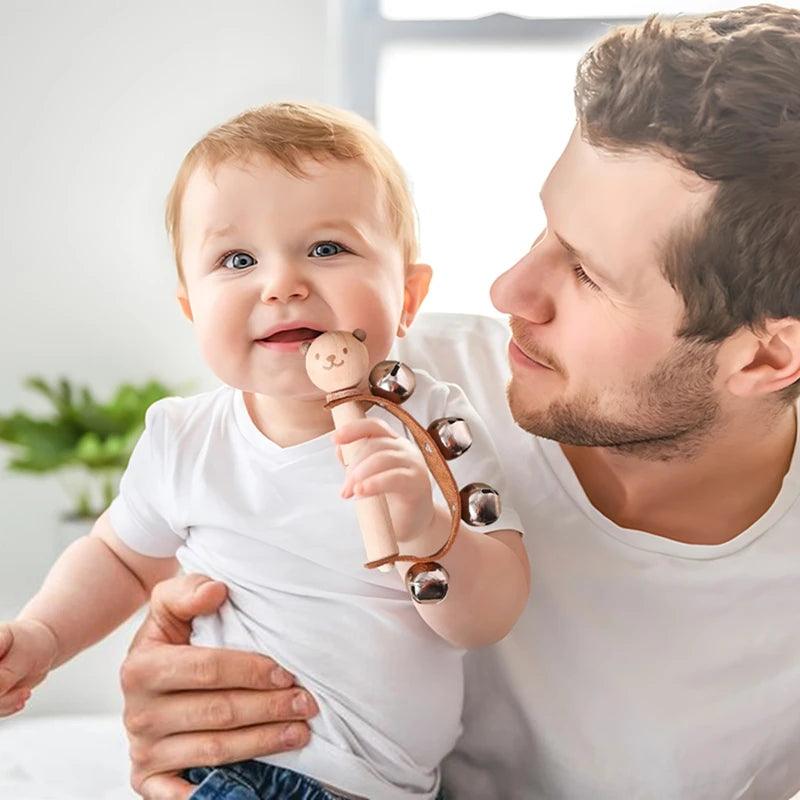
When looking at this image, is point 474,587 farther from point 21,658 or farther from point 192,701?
point 21,658

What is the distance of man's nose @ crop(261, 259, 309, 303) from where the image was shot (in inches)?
48.8

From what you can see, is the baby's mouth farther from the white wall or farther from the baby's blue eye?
the white wall

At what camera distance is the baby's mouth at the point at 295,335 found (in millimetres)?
1269

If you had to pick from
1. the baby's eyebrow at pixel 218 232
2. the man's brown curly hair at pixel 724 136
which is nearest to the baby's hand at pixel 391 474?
the baby's eyebrow at pixel 218 232

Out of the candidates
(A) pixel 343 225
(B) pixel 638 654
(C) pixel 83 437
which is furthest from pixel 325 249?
(C) pixel 83 437

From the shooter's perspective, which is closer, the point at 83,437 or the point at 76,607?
the point at 76,607

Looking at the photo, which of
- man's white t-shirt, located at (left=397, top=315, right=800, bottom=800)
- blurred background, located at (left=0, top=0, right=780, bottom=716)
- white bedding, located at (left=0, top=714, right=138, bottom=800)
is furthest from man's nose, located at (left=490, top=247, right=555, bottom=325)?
blurred background, located at (left=0, top=0, right=780, bottom=716)

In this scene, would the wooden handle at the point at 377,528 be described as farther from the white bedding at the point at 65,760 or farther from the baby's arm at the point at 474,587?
the white bedding at the point at 65,760

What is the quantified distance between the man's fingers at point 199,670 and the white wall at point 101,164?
2.65 meters

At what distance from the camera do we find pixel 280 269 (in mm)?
1253

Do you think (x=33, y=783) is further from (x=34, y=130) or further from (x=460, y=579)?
(x=34, y=130)

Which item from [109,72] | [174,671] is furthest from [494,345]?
[109,72]

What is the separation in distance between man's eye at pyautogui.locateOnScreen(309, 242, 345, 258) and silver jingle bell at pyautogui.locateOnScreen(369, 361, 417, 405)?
0.23 metres

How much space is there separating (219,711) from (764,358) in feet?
2.29
